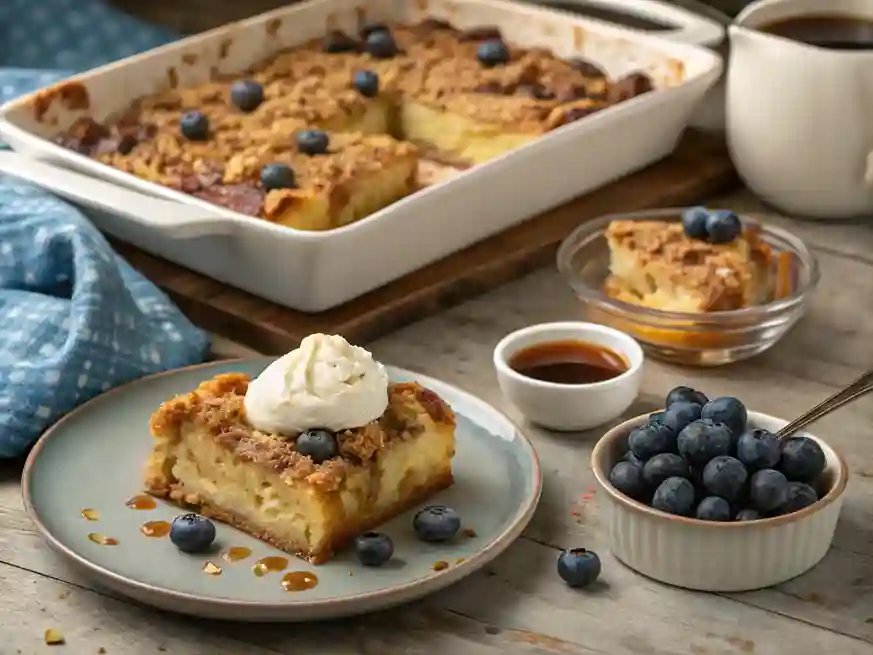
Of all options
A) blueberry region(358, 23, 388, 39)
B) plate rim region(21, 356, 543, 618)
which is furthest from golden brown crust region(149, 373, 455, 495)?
blueberry region(358, 23, 388, 39)

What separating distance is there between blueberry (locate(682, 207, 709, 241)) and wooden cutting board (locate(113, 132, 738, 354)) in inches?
10.7

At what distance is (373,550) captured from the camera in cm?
163

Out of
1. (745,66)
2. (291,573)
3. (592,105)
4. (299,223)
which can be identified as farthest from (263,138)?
(291,573)

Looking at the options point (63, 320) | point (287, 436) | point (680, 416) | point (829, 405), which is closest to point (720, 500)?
point (680, 416)

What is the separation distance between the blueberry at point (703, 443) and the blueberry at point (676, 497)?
3 cm

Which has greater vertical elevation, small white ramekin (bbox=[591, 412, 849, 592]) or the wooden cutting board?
small white ramekin (bbox=[591, 412, 849, 592])

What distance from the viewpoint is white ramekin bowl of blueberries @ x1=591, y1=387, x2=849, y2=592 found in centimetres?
160

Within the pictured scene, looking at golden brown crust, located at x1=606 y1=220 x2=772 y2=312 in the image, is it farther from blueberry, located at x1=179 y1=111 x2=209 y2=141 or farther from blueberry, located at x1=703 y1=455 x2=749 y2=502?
blueberry, located at x1=179 y1=111 x2=209 y2=141

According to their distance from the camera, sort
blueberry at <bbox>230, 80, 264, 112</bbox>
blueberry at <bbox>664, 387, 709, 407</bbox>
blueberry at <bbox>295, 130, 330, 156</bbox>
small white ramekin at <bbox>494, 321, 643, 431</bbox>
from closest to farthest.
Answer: blueberry at <bbox>664, 387, 709, 407</bbox> < small white ramekin at <bbox>494, 321, 643, 431</bbox> < blueberry at <bbox>295, 130, 330, 156</bbox> < blueberry at <bbox>230, 80, 264, 112</bbox>

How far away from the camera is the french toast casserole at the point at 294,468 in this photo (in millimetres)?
1650

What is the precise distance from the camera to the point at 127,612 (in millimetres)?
1623

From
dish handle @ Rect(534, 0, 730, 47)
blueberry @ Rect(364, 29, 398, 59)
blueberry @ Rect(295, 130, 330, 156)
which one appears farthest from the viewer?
blueberry @ Rect(364, 29, 398, 59)

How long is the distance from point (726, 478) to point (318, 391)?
433 mm

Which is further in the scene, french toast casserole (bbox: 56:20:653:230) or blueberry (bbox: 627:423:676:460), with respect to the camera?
french toast casserole (bbox: 56:20:653:230)
